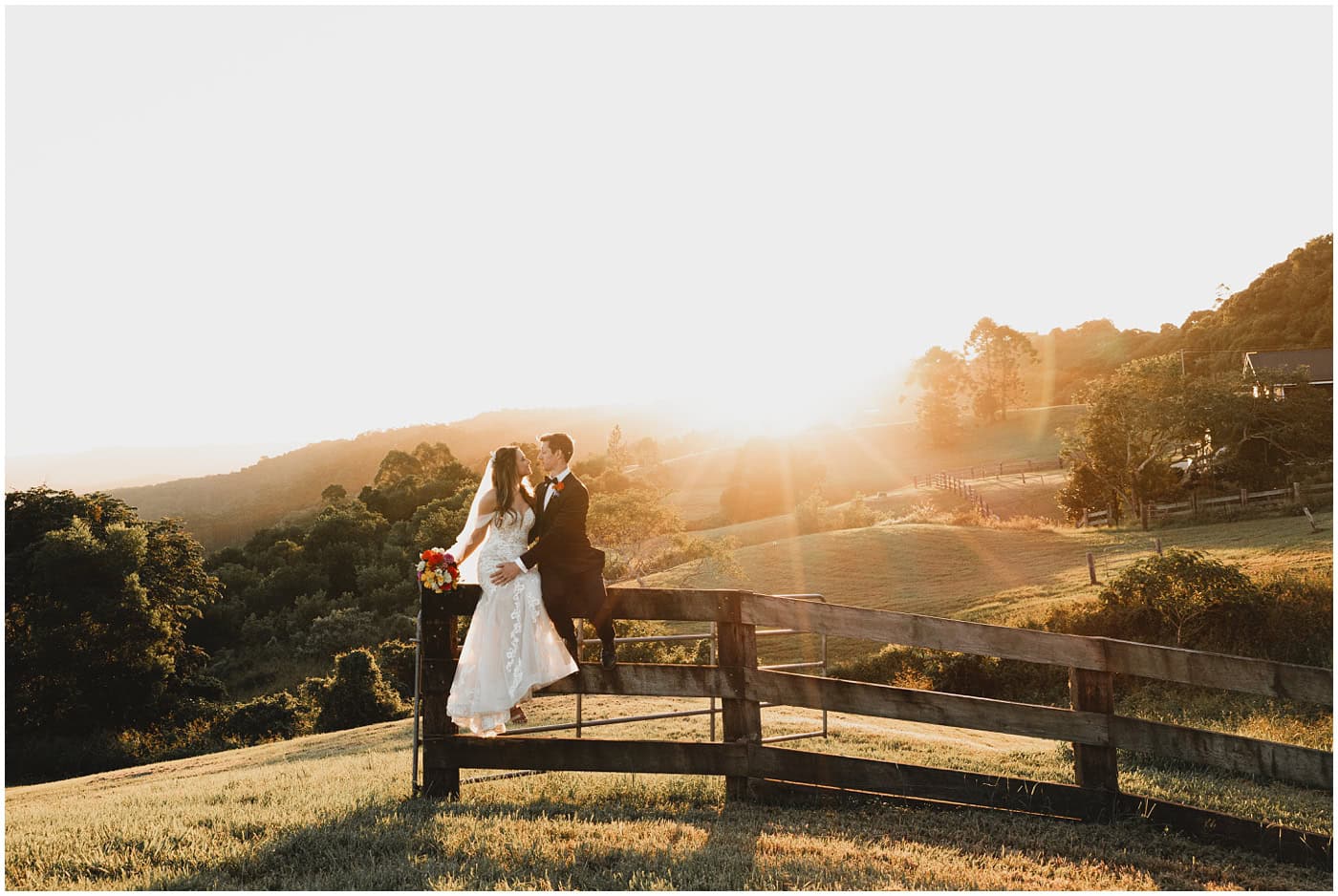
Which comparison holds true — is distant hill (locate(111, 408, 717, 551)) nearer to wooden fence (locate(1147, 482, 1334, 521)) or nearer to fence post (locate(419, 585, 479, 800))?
wooden fence (locate(1147, 482, 1334, 521))

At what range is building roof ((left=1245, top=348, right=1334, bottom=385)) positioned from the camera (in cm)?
5056

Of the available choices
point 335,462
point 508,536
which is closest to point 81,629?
point 508,536

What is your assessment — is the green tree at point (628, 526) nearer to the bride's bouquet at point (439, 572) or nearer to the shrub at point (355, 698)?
the shrub at point (355, 698)

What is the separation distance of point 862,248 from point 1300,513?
21283 mm

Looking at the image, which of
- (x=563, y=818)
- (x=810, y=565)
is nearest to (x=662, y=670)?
(x=563, y=818)

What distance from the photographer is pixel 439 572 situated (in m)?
6.49

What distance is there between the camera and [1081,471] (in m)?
49.6

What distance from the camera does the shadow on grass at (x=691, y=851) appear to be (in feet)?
16.1

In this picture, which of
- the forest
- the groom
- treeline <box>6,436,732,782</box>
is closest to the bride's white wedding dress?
the groom

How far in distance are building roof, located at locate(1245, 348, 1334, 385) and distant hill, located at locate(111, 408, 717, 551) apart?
51719mm

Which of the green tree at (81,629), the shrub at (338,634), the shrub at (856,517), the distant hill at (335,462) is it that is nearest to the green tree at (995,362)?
the distant hill at (335,462)

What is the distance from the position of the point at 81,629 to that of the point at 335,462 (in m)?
73.2

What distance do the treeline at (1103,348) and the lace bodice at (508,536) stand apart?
51661mm

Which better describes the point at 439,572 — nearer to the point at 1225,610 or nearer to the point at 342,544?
the point at 1225,610
